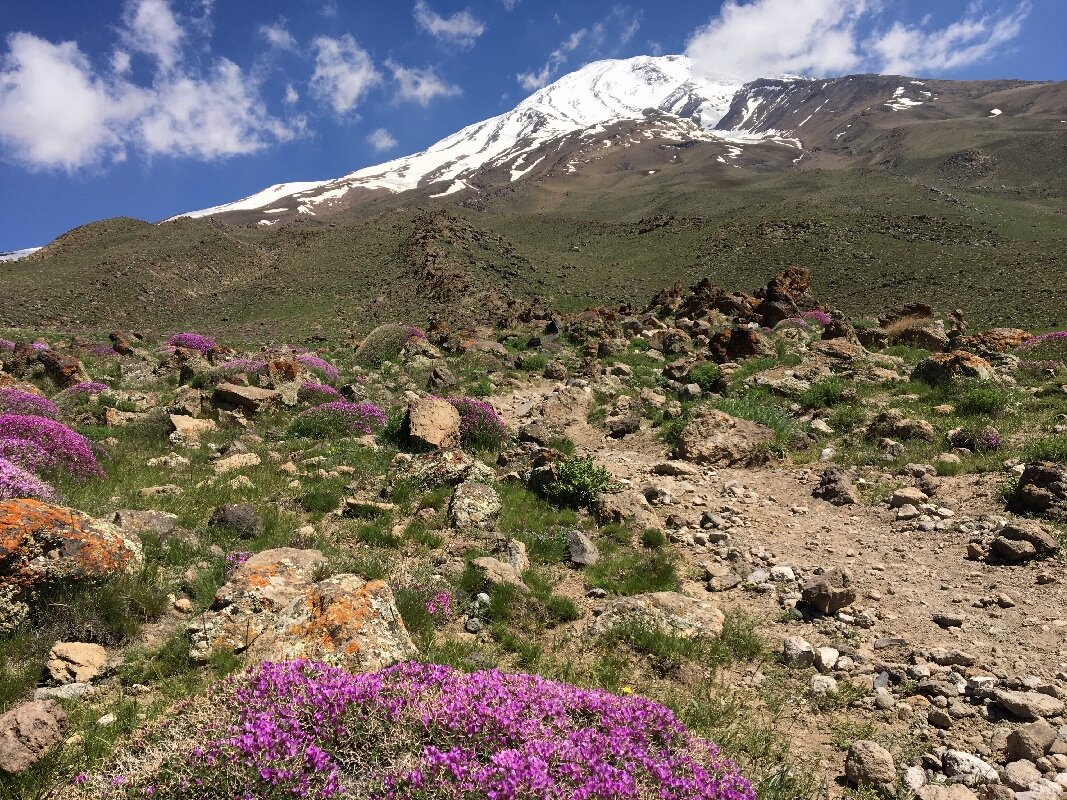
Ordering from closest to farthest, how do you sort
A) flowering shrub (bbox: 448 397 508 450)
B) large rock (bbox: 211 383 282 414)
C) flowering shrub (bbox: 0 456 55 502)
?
flowering shrub (bbox: 0 456 55 502) → flowering shrub (bbox: 448 397 508 450) → large rock (bbox: 211 383 282 414)

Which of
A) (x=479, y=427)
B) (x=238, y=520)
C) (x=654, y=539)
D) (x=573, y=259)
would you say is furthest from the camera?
(x=573, y=259)

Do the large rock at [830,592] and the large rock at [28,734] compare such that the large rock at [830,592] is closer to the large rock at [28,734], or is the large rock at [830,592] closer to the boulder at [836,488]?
the boulder at [836,488]

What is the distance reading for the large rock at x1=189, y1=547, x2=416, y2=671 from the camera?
13.0 ft

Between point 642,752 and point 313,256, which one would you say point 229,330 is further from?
point 642,752

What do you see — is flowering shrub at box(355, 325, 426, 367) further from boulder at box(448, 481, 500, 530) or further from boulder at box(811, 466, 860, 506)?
boulder at box(811, 466, 860, 506)

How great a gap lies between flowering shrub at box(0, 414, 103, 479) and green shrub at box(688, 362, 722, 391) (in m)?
13.3

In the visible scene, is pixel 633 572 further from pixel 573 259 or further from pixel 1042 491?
pixel 573 259

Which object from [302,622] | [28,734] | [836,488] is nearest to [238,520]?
[302,622]

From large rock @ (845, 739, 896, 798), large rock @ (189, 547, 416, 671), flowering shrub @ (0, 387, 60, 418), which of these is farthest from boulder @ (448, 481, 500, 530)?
flowering shrub @ (0, 387, 60, 418)

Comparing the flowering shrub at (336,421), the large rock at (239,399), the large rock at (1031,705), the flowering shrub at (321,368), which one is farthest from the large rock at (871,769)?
the flowering shrub at (321,368)

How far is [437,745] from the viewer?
2916 mm

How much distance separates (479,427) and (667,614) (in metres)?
6.60

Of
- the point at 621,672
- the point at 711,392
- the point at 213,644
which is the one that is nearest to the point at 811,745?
the point at 621,672

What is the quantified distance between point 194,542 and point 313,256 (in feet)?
210
